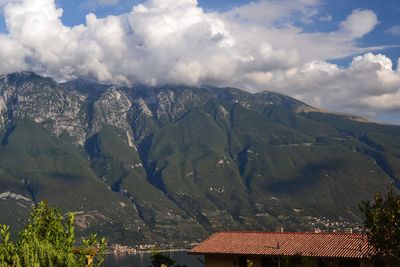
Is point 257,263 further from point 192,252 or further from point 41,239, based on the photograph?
point 41,239

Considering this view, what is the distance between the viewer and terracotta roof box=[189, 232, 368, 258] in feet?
163

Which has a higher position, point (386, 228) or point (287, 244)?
point (386, 228)

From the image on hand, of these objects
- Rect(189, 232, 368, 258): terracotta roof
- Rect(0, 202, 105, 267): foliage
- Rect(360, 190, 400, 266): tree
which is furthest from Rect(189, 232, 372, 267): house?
Rect(0, 202, 105, 267): foliage

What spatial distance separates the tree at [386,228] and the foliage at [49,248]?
1281 cm

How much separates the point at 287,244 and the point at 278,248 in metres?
1.36

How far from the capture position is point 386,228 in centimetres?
2431

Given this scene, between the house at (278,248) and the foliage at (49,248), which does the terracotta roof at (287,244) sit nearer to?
the house at (278,248)

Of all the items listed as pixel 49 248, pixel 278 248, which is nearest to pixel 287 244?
pixel 278 248

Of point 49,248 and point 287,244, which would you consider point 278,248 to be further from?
point 49,248

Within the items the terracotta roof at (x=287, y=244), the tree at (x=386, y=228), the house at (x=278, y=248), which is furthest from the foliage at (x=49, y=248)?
the terracotta roof at (x=287, y=244)

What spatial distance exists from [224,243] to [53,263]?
128 ft

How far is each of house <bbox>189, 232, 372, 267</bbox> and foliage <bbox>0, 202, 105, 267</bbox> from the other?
32550mm

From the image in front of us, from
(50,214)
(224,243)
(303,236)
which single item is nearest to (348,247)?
(303,236)

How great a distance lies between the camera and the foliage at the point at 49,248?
57.3 ft
